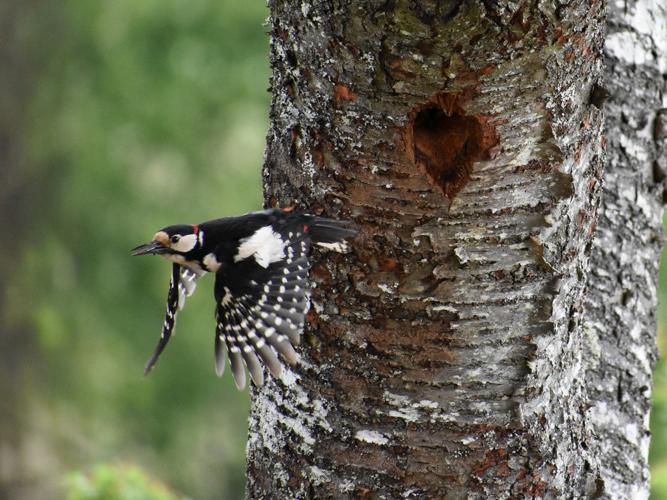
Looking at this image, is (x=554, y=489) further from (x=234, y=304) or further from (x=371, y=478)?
(x=234, y=304)

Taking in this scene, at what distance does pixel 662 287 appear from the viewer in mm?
5836

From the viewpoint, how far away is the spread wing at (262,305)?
94.2 inches

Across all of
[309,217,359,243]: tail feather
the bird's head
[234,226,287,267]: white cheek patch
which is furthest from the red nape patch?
the bird's head

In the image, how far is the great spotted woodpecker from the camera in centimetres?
237

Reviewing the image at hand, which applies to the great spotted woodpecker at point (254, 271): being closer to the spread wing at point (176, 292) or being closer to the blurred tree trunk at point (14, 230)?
the spread wing at point (176, 292)

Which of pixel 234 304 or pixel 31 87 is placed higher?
pixel 31 87

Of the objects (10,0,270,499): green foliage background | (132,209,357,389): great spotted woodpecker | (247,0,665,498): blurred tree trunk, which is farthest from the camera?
(10,0,270,499): green foliage background

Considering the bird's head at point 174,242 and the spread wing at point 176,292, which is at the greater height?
the bird's head at point 174,242

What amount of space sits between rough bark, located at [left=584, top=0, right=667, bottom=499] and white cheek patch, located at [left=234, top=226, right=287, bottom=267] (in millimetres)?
1063

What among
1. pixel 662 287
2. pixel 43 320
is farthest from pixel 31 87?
pixel 662 287

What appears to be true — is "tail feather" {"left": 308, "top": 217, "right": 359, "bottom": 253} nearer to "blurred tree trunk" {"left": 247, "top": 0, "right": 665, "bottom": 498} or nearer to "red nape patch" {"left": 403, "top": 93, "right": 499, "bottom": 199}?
"blurred tree trunk" {"left": 247, "top": 0, "right": 665, "bottom": 498}

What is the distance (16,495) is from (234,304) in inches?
308

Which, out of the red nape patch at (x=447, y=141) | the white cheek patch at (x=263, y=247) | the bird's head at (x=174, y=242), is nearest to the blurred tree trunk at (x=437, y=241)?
the red nape patch at (x=447, y=141)

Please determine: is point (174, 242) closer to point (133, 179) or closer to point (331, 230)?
point (331, 230)
